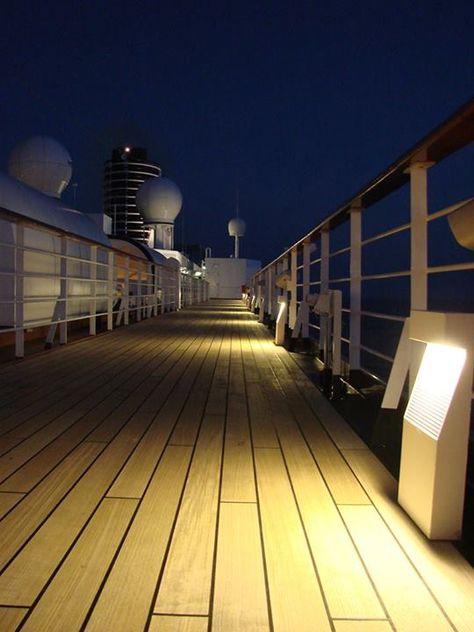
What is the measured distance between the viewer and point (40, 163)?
12695 millimetres

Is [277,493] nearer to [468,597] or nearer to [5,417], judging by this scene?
[468,597]

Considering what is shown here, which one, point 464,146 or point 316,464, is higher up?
point 464,146

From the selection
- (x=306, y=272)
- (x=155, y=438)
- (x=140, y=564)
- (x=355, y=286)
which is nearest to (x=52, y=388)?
(x=155, y=438)

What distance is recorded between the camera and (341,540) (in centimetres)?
130

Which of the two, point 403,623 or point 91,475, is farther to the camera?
point 91,475

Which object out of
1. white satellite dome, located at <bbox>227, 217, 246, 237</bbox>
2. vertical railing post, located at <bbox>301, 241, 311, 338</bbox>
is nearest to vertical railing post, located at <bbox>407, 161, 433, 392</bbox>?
vertical railing post, located at <bbox>301, 241, 311, 338</bbox>

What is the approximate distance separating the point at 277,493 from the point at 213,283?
105 ft

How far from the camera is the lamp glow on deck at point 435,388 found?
127 centimetres

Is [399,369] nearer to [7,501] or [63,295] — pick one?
[7,501]

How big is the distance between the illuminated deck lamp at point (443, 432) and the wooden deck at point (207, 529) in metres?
0.06

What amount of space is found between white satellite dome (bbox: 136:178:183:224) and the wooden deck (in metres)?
25.5

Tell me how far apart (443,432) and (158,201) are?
27.1 m

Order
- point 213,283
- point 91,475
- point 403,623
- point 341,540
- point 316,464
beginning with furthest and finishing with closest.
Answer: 1. point 213,283
2. point 316,464
3. point 91,475
4. point 341,540
5. point 403,623

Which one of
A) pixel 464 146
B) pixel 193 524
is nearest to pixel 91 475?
pixel 193 524
